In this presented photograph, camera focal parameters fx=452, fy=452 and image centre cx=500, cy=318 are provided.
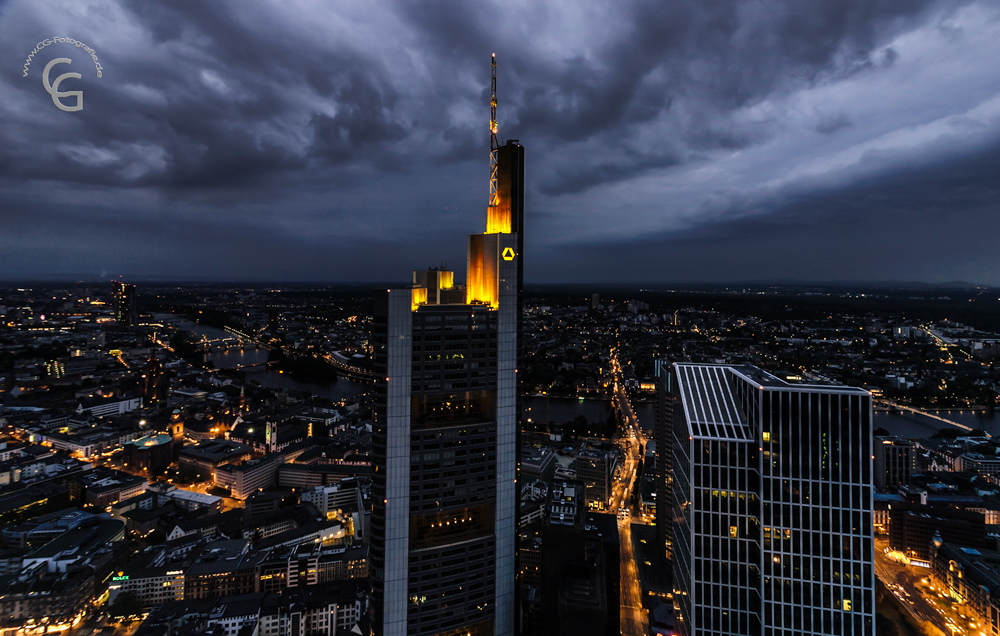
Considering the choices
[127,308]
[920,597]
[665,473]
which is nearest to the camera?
[920,597]

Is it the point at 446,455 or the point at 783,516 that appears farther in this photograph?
the point at 446,455

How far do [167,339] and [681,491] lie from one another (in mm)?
81799

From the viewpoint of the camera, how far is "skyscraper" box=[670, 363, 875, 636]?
11172mm

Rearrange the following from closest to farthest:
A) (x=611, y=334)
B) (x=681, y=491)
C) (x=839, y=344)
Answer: (x=681, y=491)
(x=839, y=344)
(x=611, y=334)

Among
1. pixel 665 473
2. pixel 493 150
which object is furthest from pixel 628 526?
pixel 493 150

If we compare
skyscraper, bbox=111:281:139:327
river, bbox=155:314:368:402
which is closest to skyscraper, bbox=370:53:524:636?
river, bbox=155:314:368:402

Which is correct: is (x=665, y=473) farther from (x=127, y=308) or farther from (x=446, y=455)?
(x=127, y=308)

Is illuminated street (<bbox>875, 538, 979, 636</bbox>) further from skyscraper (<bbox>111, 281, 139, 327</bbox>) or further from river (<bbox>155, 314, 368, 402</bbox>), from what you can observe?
skyscraper (<bbox>111, 281, 139, 327</bbox>)

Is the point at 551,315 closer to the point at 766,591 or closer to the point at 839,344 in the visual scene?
the point at 839,344

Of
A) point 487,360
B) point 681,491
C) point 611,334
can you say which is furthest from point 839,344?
point 487,360

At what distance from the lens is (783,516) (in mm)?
11469

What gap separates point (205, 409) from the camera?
41.6 metres

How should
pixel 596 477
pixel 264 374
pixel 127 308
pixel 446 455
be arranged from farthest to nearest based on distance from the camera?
pixel 127 308 < pixel 264 374 < pixel 596 477 < pixel 446 455

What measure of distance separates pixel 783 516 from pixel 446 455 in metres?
8.74
